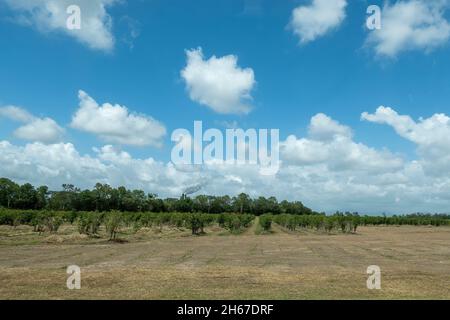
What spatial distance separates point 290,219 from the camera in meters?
78.0

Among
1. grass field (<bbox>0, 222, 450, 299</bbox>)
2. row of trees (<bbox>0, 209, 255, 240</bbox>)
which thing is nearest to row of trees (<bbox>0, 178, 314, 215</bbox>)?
row of trees (<bbox>0, 209, 255, 240</bbox>)

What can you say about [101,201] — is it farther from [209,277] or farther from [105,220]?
[209,277]

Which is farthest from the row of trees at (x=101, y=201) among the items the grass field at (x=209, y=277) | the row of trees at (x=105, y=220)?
the grass field at (x=209, y=277)

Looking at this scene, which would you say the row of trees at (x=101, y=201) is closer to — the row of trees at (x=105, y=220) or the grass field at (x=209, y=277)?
the row of trees at (x=105, y=220)

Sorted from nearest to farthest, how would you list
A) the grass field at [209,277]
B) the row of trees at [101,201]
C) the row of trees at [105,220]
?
the grass field at [209,277]
the row of trees at [105,220]
the row of trees at [101,201]

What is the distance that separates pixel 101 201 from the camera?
137 m

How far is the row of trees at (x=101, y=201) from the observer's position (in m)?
123

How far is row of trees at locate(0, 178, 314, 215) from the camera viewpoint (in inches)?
4833

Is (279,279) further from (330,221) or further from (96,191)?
(96,191)

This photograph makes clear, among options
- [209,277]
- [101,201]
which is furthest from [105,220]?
[101,201]
